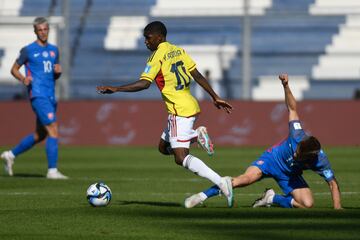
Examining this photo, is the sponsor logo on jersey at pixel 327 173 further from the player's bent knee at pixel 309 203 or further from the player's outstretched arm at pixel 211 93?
the player's outstretched arm at pixel 211 93

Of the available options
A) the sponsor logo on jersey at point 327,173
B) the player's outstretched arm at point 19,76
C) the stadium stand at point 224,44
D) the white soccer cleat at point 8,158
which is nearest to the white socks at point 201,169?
the sponsor logo on jersey at point 327,173

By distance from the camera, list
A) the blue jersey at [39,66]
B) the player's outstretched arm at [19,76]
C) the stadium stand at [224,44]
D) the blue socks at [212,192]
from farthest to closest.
→ the stadium stand at [224,44], the blue jersey at [39,66], the player's outstretched arm at [19,76], the blue socks at [212,192]

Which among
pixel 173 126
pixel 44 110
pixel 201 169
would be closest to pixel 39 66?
pixel 44 110

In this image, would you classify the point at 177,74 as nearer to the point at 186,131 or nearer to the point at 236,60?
the point at 186,131

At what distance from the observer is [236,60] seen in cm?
3150

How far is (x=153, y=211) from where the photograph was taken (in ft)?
31.2

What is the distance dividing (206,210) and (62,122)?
1451cm

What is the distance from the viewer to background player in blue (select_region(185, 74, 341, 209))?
31.6ft

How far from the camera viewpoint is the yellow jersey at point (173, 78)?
A: 391 inches

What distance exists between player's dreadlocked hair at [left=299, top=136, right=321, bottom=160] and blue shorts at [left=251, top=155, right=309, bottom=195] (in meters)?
0.56

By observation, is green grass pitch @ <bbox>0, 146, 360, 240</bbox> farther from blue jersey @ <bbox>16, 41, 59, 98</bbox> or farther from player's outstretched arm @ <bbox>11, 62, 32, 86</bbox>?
player's outstretched arm @ <bbox>11, 62, 32, 86</bbox>

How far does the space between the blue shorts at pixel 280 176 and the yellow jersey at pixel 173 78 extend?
2.91ft

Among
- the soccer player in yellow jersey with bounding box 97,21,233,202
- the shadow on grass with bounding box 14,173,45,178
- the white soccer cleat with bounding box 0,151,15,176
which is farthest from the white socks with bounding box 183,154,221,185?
the white soccer cleat with bounding box 0,151,15,176

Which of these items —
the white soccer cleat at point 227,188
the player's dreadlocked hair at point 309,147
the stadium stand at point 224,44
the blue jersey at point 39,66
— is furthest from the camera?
the stadium stand at point 224,44
